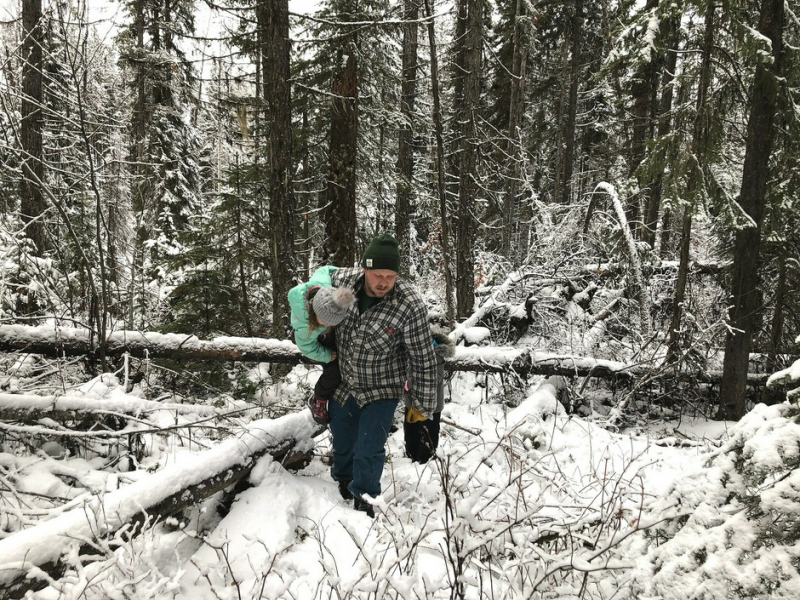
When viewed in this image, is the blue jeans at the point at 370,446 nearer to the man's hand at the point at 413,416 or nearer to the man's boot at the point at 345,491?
the man's hand at the point at 413,416

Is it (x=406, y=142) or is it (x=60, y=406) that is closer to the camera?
(x=60, y=406)

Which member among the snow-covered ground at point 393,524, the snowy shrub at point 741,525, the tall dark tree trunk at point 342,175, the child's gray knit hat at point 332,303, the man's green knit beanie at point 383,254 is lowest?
the snow-covered ground at point 393,524

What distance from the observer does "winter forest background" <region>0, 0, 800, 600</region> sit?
6.56 feet

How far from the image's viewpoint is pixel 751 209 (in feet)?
19.6

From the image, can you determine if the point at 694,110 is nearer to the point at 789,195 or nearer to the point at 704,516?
the point at 789,195

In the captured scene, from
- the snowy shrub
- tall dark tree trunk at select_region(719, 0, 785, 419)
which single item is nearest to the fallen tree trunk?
tall dark tree trunk at select_region(719, 0, 785, 419)

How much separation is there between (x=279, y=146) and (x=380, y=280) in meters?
5.14

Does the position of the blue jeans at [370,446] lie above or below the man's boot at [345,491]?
above

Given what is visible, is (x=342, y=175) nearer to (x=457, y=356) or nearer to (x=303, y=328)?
(x=457, y=356)

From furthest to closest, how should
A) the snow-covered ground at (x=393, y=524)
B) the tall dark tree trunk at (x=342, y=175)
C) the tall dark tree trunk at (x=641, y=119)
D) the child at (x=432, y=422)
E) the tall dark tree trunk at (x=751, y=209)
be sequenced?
the tall dark tree trunk at (x=641, y=119) → the tall dark tree trunk at (x=342, y=175) → the tall dark tree trunk at (x=751, y=209) → the child at (x=432, y=422) → the snow-covered ground at (x=393, y=524)

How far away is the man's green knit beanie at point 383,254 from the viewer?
128 inches

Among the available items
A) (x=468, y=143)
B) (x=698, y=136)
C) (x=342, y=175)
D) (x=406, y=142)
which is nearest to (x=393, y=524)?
(x=698, y=136)

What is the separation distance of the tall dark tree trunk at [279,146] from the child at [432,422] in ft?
14.3

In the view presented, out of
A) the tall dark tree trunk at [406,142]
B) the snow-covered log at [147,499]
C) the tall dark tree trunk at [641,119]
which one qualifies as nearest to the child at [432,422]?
the snow-covered log at [147,499]
